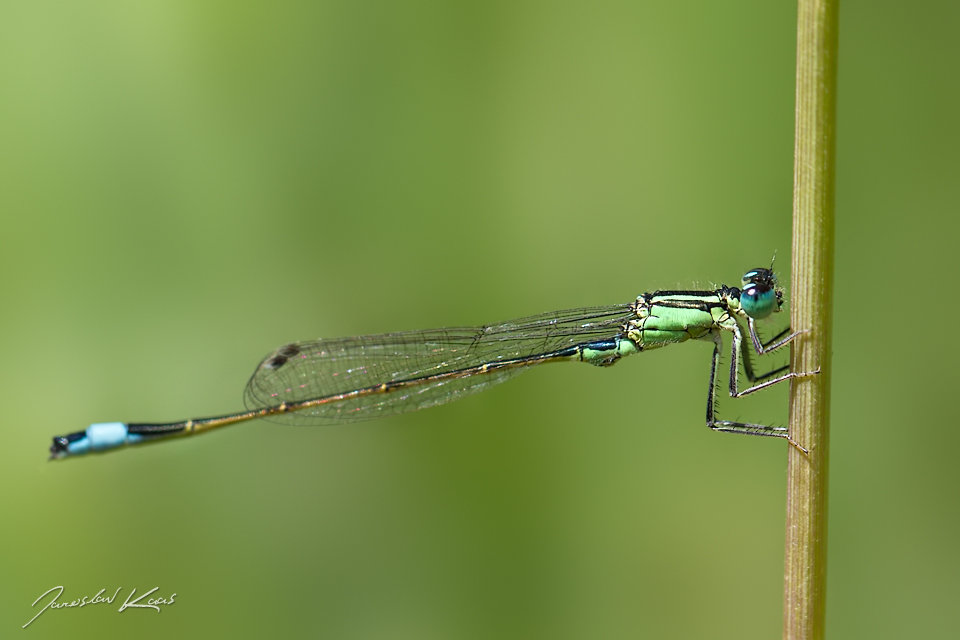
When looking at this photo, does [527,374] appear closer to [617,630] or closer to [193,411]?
[617,630]

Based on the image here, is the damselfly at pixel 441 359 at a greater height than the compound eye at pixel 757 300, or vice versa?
the compound eye at pixel 757 300

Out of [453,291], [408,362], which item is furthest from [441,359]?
[453,291]

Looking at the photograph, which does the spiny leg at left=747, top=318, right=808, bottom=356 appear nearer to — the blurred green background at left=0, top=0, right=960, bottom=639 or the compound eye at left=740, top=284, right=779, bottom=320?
the compound eye at left=740, top=284, right=779, bottom=320


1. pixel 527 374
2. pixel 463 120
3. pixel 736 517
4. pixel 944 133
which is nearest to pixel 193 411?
pixel 527 374
